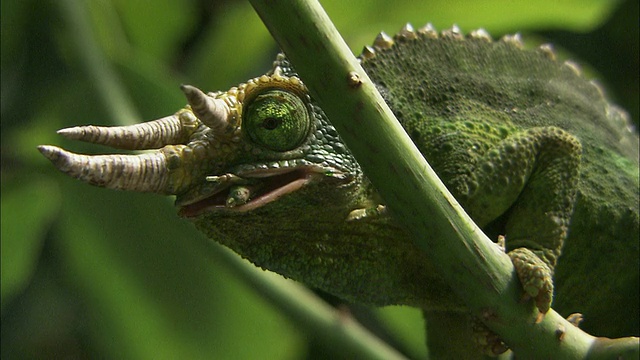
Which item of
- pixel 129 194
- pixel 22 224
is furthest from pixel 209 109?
pixel 22 224

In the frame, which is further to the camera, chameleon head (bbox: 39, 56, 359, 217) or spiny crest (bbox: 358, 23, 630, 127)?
spiny crest (bbox: 358, 23, 630, 127)

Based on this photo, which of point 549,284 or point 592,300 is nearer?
point 549,284

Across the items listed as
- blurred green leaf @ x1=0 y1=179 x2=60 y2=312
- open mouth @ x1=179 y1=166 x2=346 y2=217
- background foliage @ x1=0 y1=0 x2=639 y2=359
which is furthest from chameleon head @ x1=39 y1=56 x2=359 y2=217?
blurred green leaf @ x1=0 y1=179 x2=60 y2=312

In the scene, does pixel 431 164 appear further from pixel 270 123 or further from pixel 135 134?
pixel 135 134

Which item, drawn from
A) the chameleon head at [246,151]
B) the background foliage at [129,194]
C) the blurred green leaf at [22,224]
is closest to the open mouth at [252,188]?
the chameleon head at [246,151]

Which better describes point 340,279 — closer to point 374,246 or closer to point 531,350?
point 374,246

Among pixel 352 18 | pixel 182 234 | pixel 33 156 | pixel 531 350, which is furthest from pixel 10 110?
pixel 531 350

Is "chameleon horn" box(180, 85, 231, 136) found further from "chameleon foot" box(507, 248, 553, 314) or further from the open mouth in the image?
"chameleon foot" box(507, 248, 553, 314)

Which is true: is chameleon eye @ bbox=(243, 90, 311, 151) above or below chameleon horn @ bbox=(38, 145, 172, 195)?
above
